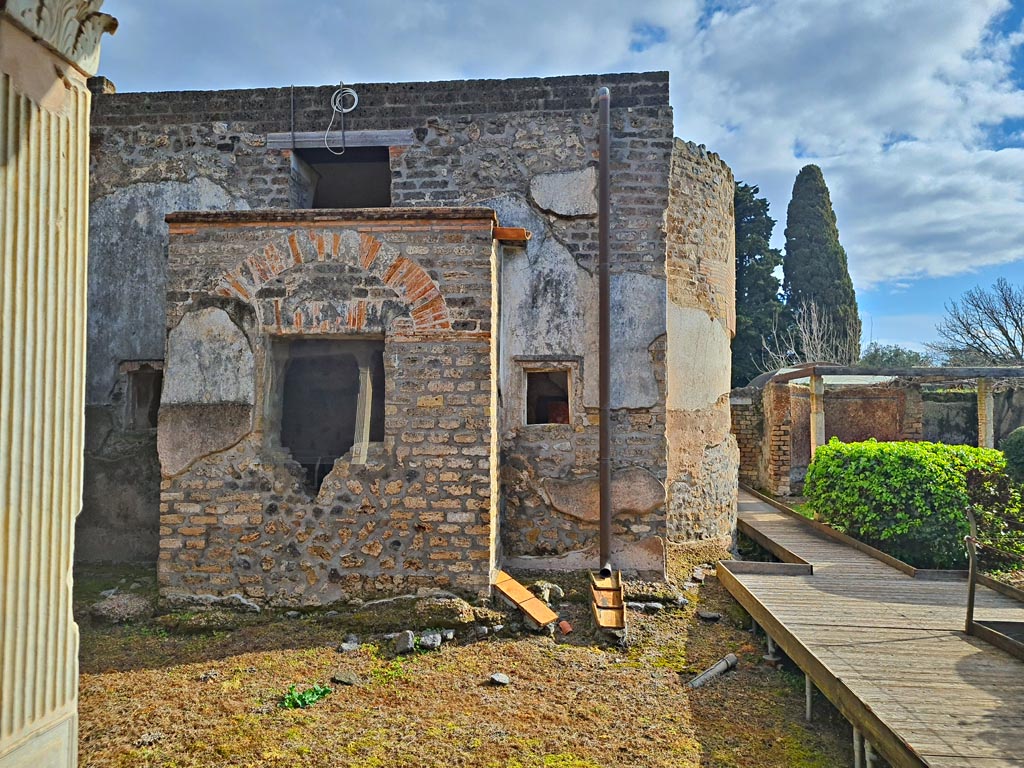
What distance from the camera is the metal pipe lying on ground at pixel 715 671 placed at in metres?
4.78

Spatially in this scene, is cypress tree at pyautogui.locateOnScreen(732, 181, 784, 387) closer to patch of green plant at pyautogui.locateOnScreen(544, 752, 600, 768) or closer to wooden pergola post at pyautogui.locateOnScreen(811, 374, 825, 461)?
wooden pergola post at pyautogui.locateOnScreen(811, 374, 825, 461)

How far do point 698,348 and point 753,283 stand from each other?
15839 millimetres

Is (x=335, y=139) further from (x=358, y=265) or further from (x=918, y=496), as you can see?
(x=918, y=496)

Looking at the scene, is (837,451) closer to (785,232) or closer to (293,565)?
(293,565)

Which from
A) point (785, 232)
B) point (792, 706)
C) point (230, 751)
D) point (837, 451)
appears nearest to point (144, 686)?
point (230, 751)

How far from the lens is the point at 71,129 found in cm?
202

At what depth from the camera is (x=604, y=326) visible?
660 centimetres

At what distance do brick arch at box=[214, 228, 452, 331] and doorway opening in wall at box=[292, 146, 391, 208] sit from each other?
1803mm

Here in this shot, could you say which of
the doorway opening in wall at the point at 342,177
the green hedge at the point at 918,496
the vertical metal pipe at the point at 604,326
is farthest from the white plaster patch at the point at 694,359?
Answer: the doorway opening in wall at the point at 342,177

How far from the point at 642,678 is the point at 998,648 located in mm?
2453

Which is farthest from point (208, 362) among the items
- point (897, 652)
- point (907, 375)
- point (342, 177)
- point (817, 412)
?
point (907, 375)

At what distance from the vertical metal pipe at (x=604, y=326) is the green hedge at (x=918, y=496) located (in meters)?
3.24

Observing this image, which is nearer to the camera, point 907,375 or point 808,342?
point 907,375

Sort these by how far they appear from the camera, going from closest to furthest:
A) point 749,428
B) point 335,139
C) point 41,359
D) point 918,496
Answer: point 41,359
point 918,496
point 335,139
point 749,428
